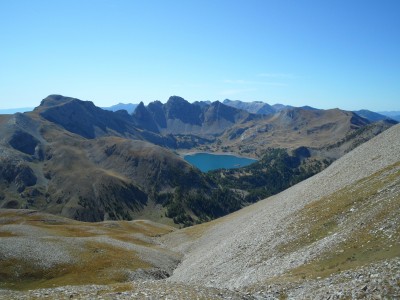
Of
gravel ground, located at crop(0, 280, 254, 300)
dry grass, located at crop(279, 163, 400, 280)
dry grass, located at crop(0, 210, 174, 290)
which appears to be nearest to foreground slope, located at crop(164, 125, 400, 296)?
dry grass, located at crop(279, 163, 400, 280)

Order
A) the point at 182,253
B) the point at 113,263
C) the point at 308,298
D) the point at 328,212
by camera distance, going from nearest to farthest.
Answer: the point at 308,298 → the point at 328,212 → the point at 113,263 → the point at 182,253

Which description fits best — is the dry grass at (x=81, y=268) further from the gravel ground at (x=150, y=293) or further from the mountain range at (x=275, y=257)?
the gravel ground at (x=150, y=293)

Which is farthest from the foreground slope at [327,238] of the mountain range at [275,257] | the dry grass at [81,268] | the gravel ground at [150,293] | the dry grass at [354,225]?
the dry grass at [81,268]

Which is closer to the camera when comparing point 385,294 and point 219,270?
point 385,294

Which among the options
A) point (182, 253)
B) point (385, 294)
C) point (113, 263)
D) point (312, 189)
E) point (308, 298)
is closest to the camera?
point (385, 294)

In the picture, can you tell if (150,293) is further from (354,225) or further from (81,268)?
(81,268)

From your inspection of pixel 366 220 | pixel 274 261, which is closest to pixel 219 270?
pixel 274 261

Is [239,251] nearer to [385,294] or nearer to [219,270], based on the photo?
[219,270]

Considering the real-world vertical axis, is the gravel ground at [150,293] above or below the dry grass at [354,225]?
below

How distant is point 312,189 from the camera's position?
227 feet

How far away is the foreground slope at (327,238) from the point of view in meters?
31.5

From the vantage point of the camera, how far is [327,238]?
40312 mm

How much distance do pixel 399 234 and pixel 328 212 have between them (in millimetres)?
16517

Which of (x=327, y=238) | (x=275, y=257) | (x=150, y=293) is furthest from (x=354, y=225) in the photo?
(x=150, y=293)
